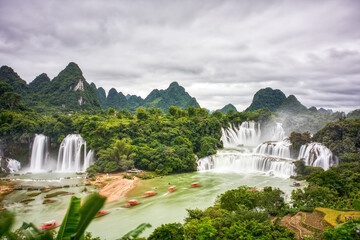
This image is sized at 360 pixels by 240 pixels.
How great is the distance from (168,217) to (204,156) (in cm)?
1331

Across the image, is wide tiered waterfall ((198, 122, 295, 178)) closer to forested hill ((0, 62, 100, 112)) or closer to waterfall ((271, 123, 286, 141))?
waterfall ((271, 123, 286, 141))

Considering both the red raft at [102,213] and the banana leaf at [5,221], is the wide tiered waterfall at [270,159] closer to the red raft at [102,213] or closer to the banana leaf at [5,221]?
the red raft at [102,213]

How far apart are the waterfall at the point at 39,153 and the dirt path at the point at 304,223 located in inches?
935

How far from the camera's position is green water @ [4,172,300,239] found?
10.0 metres

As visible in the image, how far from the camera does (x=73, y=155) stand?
2242cm

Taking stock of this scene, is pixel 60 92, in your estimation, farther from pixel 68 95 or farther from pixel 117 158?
pixel 117 158

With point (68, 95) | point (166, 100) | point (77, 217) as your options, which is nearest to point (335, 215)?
point (77, 217)

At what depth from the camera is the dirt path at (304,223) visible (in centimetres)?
665

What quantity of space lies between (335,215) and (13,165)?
26.4m

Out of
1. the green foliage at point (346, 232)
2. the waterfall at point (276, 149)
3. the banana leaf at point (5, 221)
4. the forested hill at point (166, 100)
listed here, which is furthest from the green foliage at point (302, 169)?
the forested hill at point (166, 100)

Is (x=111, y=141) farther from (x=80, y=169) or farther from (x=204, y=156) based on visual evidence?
(x=204, y=156)

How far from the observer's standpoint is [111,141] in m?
22.2

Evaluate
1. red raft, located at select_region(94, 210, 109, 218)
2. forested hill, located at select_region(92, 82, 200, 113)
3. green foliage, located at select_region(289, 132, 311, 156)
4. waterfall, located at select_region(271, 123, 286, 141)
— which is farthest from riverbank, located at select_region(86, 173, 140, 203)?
forested hill, located at select_region(92, 82, 200, 113)

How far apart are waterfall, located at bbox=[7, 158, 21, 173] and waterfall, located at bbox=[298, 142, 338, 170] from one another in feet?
93.5
